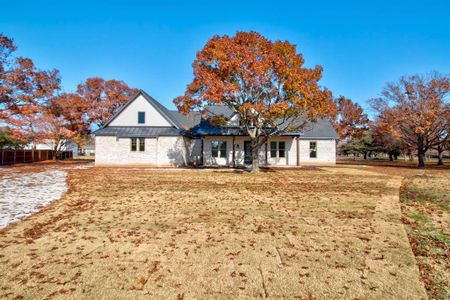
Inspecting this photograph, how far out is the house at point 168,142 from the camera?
24938mm

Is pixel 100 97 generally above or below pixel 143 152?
above

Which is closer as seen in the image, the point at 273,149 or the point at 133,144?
the point at 133,144

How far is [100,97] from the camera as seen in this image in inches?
1617

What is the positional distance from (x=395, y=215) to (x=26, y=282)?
26.7ft

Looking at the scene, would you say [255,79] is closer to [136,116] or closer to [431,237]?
[431,237]

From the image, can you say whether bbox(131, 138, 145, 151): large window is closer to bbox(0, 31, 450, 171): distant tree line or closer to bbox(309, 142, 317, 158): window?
bbox(0, 31, 450, 171): distant tree line

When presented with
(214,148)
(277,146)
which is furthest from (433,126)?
(214,148)

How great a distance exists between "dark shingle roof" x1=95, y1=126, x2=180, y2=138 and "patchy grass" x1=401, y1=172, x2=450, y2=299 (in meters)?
19.6

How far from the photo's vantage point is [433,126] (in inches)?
995

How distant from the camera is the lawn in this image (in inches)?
134

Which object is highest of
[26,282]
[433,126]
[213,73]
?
[213,73]

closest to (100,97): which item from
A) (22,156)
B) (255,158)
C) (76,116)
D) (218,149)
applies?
(76,116)

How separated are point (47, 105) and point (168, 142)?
10.0 m

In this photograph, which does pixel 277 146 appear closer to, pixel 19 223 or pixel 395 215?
pixel 395 215
